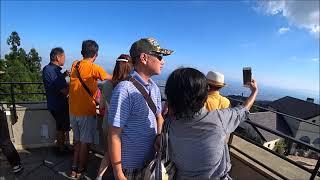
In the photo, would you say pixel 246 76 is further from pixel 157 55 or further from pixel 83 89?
pixel 83 89

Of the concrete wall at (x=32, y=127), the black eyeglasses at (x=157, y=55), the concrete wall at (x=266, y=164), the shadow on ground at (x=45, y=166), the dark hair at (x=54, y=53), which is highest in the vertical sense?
the dark hair at (x=54, y=53)

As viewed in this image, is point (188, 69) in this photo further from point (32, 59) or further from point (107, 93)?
point (32, 59)

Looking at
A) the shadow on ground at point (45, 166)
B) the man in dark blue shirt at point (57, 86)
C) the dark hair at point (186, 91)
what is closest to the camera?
the dark hair at point (186, 91)

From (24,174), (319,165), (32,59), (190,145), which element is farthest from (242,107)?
(32,59)

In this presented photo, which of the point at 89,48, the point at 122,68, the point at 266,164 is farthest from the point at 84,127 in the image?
the point at 266,164

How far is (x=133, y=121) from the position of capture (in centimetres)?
237

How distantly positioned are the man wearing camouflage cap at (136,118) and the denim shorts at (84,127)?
6.70 feet

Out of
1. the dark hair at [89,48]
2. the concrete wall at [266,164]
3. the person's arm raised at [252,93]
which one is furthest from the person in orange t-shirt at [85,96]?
the concrete wall at [266,164]

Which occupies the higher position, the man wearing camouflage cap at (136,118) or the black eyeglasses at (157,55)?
the black eyeglasses at (157,55)

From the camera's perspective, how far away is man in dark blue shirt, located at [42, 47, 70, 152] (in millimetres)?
4852

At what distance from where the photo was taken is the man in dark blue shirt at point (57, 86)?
485cm

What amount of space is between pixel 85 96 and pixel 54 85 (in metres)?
0.98

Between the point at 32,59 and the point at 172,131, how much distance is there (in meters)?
64.0

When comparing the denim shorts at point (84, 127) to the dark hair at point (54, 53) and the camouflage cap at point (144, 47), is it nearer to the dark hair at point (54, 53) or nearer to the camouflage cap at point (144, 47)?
the dark hair at point (54, 53)
